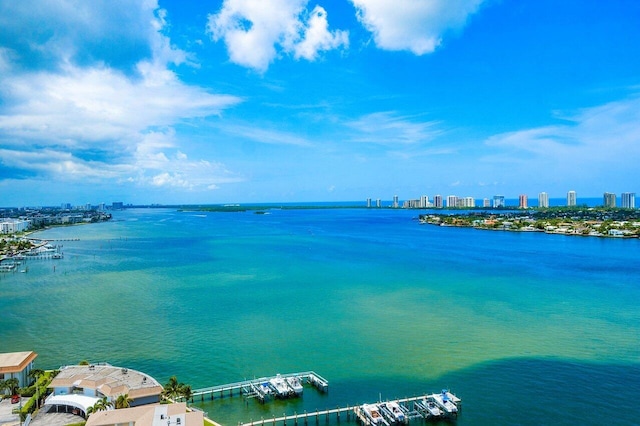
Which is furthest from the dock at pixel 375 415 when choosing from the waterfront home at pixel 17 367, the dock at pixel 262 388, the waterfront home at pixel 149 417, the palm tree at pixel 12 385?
the waterfront home at pixel 17 367

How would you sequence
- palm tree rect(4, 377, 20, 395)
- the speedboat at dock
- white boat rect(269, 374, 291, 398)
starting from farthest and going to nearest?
1. white boat rect(269, 374, 291, 398)
2. palm tree rect(4, 377, 20, 395)
3. the speedboat at dock

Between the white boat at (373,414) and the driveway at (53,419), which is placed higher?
the driveway at (53,419)

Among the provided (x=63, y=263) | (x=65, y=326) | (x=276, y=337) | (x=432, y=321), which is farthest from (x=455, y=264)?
(x=63, y=263)

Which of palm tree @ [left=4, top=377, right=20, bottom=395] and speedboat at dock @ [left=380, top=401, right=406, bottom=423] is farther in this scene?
palm tree @ [left=4, top=377, right=20, bottom=395]

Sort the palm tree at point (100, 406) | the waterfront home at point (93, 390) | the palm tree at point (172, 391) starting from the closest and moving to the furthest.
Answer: the palm tree at point (100, 406) < the waterfront home at point (93, 390) < the palm tree at point (172, 391)

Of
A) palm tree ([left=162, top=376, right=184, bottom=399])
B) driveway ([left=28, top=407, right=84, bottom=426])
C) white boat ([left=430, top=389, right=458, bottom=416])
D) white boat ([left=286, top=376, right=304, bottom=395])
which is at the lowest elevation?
white boat ([left=430, top=389, right=458, bottom=416])

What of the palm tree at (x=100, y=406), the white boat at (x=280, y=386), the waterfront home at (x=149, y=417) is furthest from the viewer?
the white boat at (x=280, y=386)

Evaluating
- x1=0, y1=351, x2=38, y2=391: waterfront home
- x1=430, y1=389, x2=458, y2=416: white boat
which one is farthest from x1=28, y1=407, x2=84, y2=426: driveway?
x1=430, y1=389, x2=458, y2=416: white boat

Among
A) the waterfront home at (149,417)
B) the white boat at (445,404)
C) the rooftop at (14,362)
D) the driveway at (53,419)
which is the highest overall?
the rooftop at (14,362)

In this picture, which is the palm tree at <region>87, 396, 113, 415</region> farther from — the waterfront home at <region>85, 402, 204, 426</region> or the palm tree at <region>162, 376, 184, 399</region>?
the palm tree at <region>162, 376, 184, 399</region>

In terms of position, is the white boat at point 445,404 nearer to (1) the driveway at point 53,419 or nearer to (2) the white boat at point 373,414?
(2) the white boat at point 373,414
